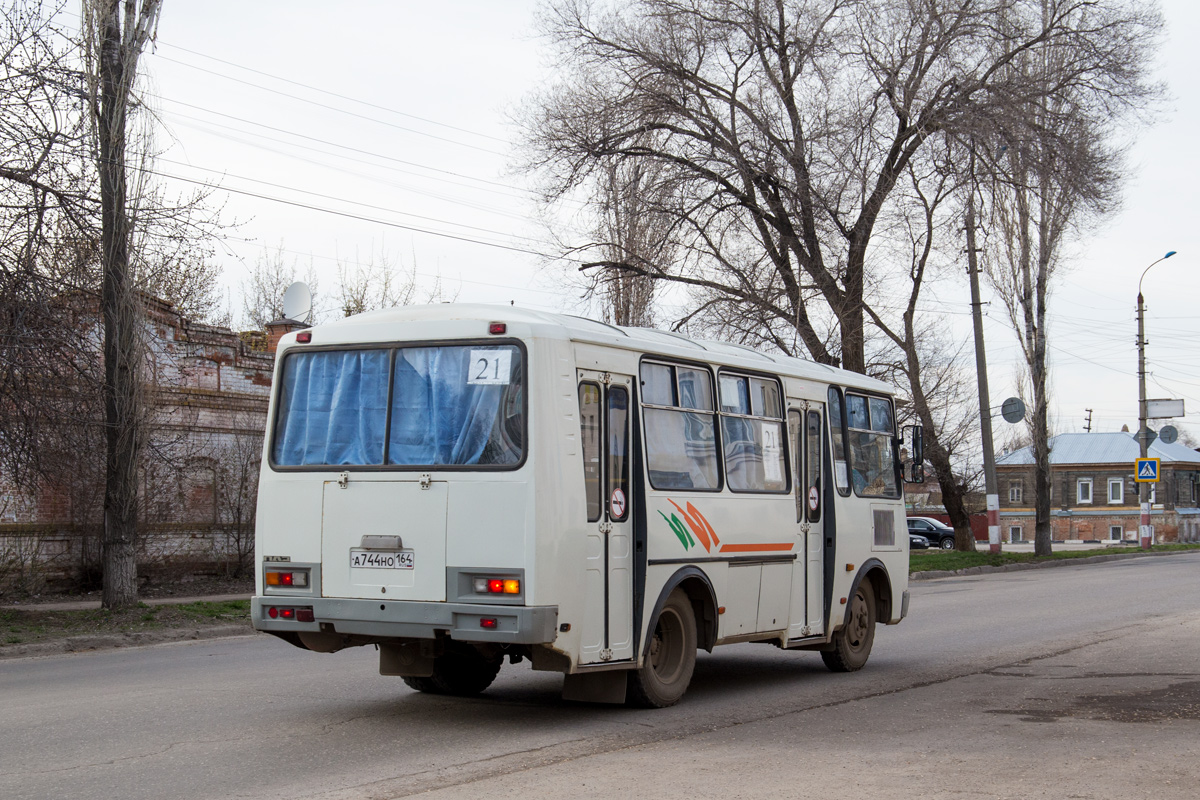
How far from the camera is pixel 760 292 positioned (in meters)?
27.7

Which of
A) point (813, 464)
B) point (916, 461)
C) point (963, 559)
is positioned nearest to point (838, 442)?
point (813, 464)

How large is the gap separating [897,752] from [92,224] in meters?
12.5

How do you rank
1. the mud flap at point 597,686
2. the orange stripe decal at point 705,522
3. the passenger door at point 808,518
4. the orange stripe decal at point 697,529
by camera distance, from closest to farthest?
the mud flap at point 597,686
the orange stripe decal at point 697,529
the orange stripe decal at point 705,522
the passenger door at point 808,518

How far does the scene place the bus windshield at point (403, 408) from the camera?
8328 mm

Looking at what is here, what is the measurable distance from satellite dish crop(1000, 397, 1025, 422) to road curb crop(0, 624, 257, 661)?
26073 mm

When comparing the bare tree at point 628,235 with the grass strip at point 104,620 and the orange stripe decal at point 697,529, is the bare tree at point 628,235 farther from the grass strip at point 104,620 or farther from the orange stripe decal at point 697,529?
the orange stripe decal at point 697,529

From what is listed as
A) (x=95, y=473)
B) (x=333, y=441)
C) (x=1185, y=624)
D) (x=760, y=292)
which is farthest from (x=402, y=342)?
(x=760, y=292)

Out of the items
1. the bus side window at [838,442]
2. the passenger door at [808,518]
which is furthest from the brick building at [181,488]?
the passenger door at [808,518]

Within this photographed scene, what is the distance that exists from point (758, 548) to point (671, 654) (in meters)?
1.33

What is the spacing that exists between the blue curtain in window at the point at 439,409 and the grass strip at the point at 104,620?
7843 millimetres

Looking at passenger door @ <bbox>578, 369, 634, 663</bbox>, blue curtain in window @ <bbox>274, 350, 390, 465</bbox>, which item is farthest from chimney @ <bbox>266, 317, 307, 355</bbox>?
passenger door @ <bbox>578, 369, 634, 663</bbox>

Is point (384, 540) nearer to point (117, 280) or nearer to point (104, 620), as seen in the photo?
point (104, 620)

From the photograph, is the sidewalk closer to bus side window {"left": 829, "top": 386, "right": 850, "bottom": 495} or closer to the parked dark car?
bus side window {"left": 829, "top": 386, "right": 850, "bottom": 495}

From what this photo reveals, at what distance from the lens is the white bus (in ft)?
26.7
